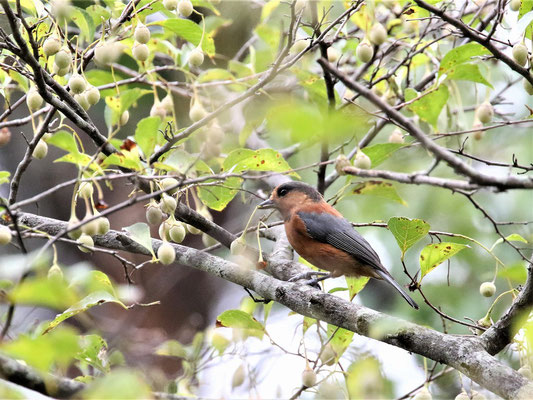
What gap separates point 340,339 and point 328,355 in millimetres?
173

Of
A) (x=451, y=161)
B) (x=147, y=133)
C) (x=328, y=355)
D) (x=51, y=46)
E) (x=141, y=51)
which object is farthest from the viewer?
(x=328, y=355)

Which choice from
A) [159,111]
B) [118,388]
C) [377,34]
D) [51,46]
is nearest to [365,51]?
[377,34]

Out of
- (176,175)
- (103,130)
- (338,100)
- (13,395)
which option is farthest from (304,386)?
(103,130)

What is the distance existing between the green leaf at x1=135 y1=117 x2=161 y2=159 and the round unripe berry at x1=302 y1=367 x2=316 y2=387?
1.39m

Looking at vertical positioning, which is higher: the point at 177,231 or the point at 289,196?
the point at 177,231

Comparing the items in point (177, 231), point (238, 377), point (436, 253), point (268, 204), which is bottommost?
point (238, 377)

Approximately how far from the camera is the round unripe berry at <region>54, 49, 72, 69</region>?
288cm

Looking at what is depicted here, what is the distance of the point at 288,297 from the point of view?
350cm

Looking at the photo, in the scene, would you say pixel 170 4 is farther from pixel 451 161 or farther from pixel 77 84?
pixel 451 161

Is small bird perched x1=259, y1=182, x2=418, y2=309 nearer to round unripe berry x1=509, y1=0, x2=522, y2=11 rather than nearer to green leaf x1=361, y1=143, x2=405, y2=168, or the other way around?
green leaf x1=361, y1=143, x2=405, y2=168

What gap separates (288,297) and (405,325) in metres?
0.78

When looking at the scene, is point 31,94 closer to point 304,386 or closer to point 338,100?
point 338,100

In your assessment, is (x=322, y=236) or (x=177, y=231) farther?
(x=322, y=236)

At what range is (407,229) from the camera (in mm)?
3215
